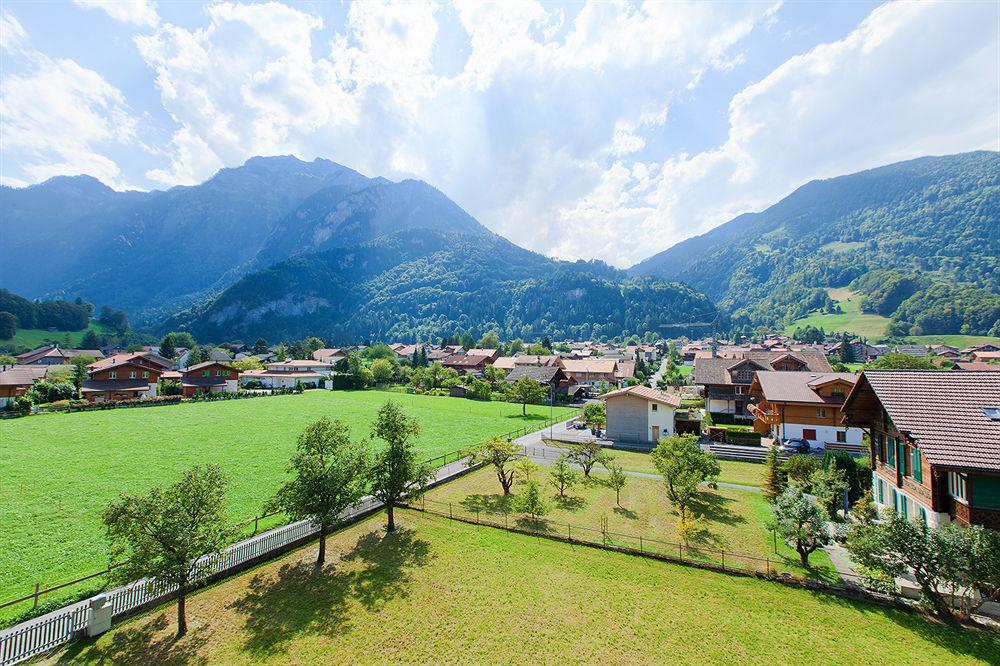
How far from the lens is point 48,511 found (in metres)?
20.7

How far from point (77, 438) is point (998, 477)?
59955 mm

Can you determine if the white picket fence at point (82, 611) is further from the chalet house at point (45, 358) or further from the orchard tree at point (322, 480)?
the chalet house at point (45, 358)

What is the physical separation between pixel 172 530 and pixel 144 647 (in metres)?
3.58

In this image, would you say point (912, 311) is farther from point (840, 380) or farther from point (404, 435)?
point (404, 435)

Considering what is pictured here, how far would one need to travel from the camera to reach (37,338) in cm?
12100

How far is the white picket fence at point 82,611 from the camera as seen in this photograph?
11422 millimetres

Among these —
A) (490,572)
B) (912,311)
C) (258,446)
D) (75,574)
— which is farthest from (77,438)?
(912,311)

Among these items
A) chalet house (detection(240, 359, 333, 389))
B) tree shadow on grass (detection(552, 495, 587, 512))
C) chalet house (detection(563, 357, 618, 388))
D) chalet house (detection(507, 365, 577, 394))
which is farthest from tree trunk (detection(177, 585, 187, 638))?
chalet house (detection(240, 359, 333, 389))

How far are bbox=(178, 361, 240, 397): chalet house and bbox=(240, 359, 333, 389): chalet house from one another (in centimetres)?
1082

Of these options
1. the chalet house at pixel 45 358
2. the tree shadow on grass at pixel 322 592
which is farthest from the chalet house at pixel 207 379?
the tree shadow on grass at pixel 322 592

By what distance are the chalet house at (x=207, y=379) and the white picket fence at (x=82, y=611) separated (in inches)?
2672

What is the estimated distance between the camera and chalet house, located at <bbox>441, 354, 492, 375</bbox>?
337ft

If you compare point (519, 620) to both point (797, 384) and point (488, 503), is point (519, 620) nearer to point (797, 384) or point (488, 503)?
point (488, 503)

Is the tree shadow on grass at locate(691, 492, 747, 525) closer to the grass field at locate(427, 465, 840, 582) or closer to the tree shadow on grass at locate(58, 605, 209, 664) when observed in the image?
the grass field at locate(427, 465, 840, 582)
